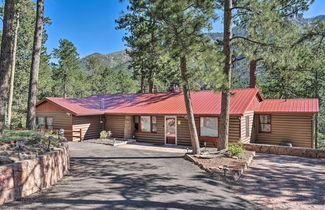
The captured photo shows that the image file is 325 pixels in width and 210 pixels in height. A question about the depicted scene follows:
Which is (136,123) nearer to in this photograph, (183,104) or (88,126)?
(88,126)

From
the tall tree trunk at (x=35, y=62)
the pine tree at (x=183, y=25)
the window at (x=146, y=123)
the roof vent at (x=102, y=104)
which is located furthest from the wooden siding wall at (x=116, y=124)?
the pine tree at (x=183, y=25)

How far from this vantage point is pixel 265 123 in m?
15.1

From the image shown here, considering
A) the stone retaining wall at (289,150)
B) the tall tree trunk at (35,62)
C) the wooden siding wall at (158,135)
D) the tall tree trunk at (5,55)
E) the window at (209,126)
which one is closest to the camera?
the tall tree trunk at (5,55)

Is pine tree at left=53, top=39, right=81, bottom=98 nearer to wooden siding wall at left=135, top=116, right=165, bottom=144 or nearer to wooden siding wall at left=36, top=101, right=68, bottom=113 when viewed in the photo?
wooden siding wall at left=36, top=101, right=68, bottom=113

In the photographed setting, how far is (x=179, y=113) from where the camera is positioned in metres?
14.2

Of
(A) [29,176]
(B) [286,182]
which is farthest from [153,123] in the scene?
(A) [29,176]

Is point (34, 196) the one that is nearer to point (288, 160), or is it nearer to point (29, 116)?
point (29, 116)

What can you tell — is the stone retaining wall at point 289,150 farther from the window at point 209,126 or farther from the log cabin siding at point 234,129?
the window at point 209,126

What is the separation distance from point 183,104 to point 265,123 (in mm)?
5666

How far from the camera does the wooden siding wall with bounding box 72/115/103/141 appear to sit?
16266mm

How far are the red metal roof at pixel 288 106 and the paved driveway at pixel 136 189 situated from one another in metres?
8.03

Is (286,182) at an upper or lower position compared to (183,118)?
lower

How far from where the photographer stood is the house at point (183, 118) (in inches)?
536

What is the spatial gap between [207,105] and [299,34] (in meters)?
7.00
